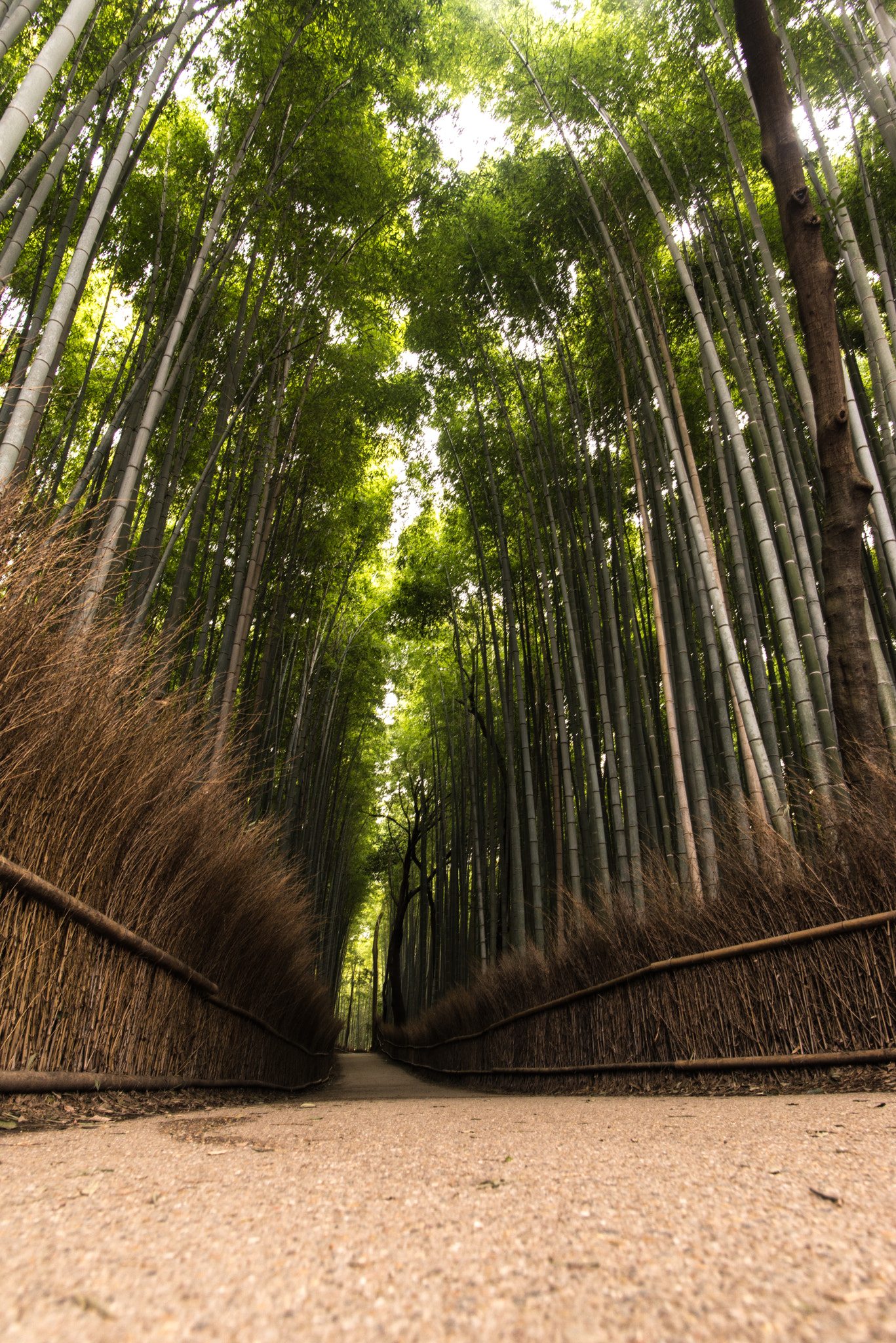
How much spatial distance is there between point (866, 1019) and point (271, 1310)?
1.82 meters

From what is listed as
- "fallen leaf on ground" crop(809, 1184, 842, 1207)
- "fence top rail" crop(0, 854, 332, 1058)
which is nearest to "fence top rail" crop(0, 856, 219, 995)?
"fence top rail" crop(0, 854, 332, 1058)

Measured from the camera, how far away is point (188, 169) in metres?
4.54

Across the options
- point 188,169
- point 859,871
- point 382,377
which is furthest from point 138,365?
point 859,871

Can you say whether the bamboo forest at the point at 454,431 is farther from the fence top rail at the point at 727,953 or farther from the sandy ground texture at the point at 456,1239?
the sandy ground texture at the point at 456,1239

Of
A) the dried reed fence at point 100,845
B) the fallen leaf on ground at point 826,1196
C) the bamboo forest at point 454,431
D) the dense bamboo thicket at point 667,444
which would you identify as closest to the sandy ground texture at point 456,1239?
the fallen leaf on ground at point 826,1196

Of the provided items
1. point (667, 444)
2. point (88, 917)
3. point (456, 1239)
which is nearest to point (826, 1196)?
point (456, 1239)

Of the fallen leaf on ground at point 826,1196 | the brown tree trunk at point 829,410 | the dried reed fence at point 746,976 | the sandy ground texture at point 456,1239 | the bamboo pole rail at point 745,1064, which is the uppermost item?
the brown tree trunk at point 829,410

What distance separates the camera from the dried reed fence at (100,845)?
54.8 inches

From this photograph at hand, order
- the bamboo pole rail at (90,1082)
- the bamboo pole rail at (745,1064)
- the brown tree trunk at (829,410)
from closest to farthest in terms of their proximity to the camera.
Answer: the bamboo pole rail at (90,1082)
the bamboo pole rail at (745,1064)
the brown tree trunk at (829,410)

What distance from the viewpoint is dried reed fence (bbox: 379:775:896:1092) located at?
5.84ft

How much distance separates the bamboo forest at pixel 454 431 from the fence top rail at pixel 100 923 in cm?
7

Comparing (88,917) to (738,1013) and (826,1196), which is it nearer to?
(826,1196)

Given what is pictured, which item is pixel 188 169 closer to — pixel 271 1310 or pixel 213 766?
pixel 213 766

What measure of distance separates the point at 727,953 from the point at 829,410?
6.51 feet
